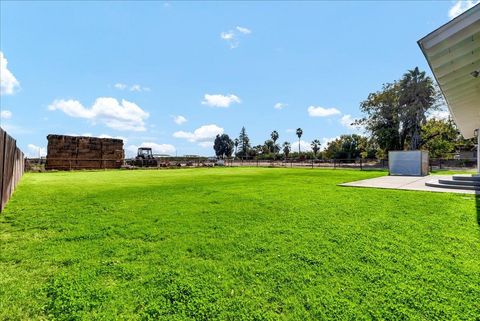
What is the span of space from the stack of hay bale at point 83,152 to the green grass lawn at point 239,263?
16222 mm

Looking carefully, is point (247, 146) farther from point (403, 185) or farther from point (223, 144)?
point (403, 185)

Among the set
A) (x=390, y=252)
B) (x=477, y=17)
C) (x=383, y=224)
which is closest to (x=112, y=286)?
(x=390, y=252)

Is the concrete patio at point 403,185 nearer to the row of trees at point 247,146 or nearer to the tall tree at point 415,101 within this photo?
the tall tree at point 415,101

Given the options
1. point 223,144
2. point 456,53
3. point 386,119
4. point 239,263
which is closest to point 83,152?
point 239,263

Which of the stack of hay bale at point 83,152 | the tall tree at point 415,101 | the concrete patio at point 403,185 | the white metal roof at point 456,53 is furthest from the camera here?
the tall tree at point 415,101

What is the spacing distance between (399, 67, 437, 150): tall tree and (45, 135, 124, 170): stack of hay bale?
1168 inches

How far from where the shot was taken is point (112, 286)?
240 cm

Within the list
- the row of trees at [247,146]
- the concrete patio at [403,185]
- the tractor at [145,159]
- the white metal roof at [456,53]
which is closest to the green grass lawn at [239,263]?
the concrete patio at [403,185]

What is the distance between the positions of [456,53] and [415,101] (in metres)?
28.6

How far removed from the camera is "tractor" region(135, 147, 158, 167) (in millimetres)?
24062

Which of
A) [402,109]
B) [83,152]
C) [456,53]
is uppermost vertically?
[402,109]

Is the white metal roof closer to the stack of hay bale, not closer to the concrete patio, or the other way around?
the concrete patio

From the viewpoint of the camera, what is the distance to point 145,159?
24.2m

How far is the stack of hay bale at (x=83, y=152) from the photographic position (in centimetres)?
1842
